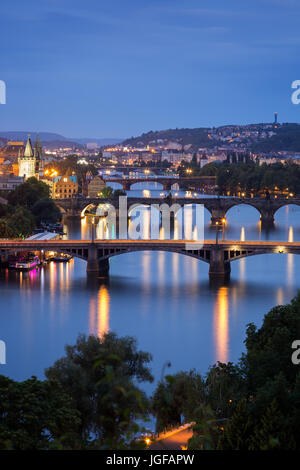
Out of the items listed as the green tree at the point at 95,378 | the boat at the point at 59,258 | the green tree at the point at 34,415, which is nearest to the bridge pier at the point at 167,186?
the boat at the point at 59,258

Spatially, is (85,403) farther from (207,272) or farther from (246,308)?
(207,272)

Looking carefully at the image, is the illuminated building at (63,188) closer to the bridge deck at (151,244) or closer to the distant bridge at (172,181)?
the distant bridge at (172,181)

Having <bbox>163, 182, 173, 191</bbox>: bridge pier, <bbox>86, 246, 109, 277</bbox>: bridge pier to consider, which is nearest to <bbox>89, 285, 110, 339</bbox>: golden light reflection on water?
<bbox>86, 246, 109, 277</bbox>: bridge pier

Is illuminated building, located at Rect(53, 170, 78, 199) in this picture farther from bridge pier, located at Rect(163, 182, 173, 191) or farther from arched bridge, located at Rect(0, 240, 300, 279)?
arched bridge, located at Rect(0, 240, 300, 279)

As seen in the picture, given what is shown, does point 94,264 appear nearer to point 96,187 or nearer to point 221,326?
point 221,326

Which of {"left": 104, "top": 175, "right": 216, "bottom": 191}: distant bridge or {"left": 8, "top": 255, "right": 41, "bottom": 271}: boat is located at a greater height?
{"left": 104, "top": 175, "right": 216, "bottom": 191}: distant bridge

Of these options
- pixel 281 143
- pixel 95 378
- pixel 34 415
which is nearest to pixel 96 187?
pixel 95 378

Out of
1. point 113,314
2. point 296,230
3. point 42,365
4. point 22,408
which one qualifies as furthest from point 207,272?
point 22,408
